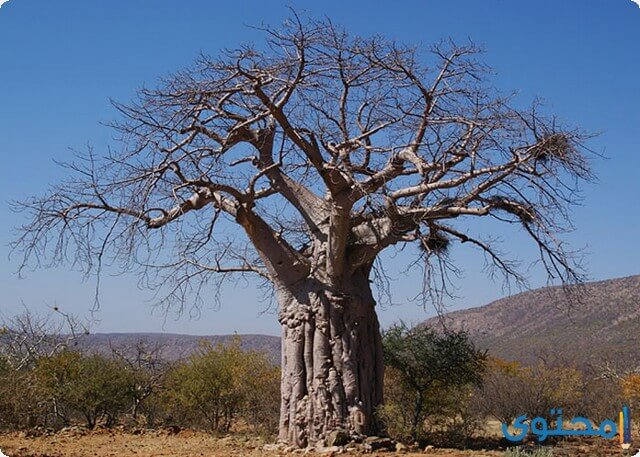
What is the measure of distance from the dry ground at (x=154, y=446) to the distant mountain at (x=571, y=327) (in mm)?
21033

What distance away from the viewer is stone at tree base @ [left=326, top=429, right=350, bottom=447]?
10.3 metres

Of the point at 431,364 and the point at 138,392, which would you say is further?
the point at 138,392

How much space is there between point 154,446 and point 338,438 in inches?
122

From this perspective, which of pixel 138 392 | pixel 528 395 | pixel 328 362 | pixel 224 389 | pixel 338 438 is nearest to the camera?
pixel 338 438

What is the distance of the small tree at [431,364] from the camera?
1364cm

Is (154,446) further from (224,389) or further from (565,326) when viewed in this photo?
(565,326)

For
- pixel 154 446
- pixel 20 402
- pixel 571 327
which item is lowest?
pixel 154 446

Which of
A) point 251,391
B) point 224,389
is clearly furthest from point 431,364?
point 224,389

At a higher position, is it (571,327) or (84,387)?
(571,327)

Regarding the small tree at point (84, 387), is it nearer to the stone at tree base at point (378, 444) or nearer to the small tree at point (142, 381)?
the small tree at point (142, 381)

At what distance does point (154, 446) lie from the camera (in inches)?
473

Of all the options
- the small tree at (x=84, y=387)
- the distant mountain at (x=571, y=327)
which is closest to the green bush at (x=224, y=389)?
the small tree at (x=84, y=387)

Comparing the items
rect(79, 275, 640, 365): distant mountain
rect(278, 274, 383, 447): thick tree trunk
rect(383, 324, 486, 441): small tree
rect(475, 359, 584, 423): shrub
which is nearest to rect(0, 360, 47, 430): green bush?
rect(278, 274, 383, 447): thick tree trunk

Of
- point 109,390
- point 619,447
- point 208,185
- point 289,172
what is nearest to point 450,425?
→ point 619,447
